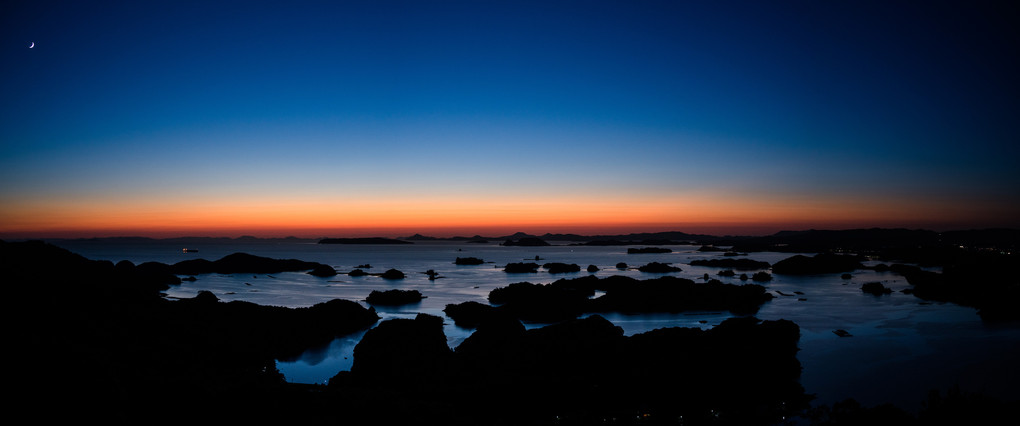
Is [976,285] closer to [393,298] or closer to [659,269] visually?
[659,269]

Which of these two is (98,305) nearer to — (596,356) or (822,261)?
(596,356)

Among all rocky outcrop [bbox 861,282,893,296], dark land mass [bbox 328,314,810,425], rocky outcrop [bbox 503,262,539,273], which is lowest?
rocky outcrop [bbox 503,262,539,273]

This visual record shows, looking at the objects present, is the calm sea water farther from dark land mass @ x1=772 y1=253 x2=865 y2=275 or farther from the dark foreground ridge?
dark land mass @ x1=772 y1=253 x2=865 y2=275

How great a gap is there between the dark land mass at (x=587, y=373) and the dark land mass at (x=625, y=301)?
17.2 metres

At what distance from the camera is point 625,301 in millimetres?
48344

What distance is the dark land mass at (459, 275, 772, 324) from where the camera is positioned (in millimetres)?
43250

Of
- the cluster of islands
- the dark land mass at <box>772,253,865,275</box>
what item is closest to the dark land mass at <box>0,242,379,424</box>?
the cluster of islands

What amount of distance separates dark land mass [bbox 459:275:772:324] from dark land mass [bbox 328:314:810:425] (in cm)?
1724

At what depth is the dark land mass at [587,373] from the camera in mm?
17047

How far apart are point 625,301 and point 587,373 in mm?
28843

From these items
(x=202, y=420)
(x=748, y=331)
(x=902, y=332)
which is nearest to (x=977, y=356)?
(x=902, y=332)

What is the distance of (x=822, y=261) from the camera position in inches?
3666

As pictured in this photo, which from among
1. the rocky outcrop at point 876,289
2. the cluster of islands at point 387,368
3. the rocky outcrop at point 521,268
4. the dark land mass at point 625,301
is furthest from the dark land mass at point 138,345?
the rocky outcrop at point 521,268

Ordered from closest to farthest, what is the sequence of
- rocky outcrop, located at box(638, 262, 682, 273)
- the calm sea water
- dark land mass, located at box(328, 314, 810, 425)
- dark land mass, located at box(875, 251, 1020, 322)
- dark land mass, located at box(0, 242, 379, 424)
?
dark land mass, located at box(0, 242, 379, 424), dark land mass, located at box(328, 314, 810, 425), the calm sea water, dark land mass, located at box(875, 251, 1020, 322), rocky outcrop, located at box(638, 262, 682, 273)
